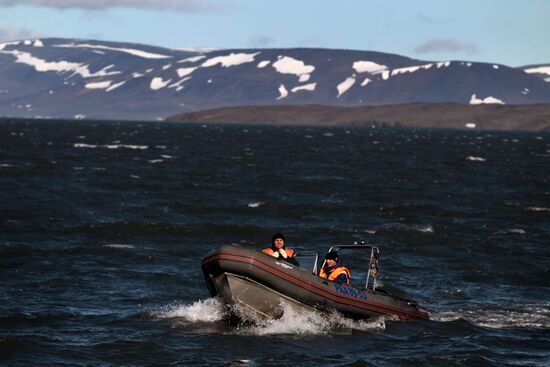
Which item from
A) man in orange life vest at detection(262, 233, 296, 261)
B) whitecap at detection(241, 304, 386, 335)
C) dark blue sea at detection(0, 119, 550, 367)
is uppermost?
man in orange life vest at detection(262, 233, 296, 261)

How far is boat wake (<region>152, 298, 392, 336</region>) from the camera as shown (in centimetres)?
2038

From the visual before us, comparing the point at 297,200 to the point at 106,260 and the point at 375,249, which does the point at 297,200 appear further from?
the point at 375,249

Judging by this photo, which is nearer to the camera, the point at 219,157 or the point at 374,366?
the point at 374,366

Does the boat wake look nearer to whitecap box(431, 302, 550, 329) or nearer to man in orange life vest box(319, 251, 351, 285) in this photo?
man in orange life vest box(319, 251, 351, 285)

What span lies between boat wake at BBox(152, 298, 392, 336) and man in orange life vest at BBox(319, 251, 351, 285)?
784 millimetres

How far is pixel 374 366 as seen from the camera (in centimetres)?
1823

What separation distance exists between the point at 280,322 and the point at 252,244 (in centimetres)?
1363

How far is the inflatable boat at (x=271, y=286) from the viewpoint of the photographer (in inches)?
775

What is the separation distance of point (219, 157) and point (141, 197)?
35604mm

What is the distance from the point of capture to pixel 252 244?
34.0 metres

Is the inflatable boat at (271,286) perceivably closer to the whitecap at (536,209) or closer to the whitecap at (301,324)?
Answer: the whitecap at (301,324)

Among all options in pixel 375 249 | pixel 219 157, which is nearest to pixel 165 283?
pixel 375 249

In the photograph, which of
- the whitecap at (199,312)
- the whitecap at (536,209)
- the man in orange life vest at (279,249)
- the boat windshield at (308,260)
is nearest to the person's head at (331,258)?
the boat windshield at (308,260)

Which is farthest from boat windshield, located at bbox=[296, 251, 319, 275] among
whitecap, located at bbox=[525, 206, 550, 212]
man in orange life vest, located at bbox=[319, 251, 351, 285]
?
whitecap, located at bbox=[525, 206, 550, 212]
